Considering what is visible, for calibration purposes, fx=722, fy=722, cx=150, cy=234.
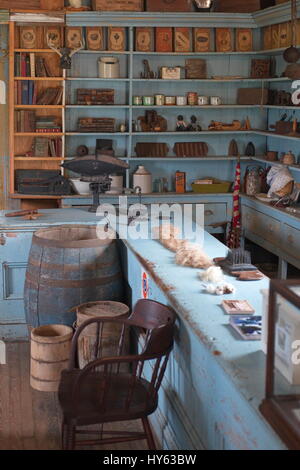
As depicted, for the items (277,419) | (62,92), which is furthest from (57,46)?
(277,419)

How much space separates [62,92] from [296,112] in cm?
240

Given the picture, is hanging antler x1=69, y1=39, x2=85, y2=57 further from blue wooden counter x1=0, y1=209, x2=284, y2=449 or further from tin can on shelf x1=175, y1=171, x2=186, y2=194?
blue wooden counter x1=0, y1=209, x2=284, y2=449

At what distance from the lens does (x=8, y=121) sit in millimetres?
7621

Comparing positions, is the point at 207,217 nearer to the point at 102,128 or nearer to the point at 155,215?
the point at 102,128

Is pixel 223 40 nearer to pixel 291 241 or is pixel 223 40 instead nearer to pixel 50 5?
pixel 50 5

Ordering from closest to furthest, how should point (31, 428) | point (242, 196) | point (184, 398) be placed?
point (184, 398) → point (31, 428) → point (242, 196)

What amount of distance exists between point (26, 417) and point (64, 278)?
88cm

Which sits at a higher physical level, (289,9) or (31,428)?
(289,9)

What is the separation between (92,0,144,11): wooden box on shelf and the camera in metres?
A: 7.41

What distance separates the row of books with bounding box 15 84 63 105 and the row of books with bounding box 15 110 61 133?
13 centimetres

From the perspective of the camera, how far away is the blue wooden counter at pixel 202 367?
242cm

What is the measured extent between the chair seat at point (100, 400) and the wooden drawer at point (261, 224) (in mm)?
3570

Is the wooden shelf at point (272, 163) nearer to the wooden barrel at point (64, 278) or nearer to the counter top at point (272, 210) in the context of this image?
the counter top at point (272, 210)

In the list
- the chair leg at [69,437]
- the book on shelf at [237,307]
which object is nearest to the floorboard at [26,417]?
the chair leg at [69,437]
